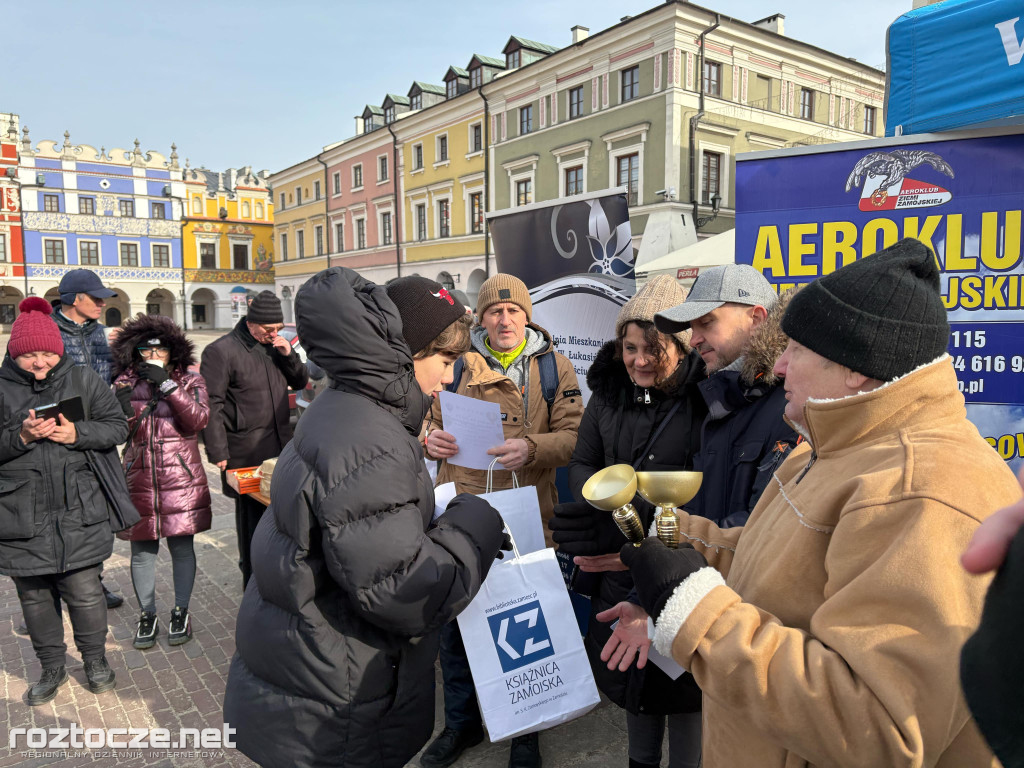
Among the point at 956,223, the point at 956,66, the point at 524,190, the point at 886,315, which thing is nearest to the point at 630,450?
the point at 886,315

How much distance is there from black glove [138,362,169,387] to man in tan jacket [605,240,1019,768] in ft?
11.0

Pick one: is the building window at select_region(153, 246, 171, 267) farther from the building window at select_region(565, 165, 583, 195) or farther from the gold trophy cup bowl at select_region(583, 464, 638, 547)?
the gold trophy cup bowl at select_region(583, 464, 638, 547)

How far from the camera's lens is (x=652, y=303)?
2.51 meters

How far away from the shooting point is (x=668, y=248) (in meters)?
20.5

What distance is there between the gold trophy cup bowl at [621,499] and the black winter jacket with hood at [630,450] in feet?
1.52

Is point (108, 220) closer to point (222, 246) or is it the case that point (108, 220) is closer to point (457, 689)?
point (222, 246)

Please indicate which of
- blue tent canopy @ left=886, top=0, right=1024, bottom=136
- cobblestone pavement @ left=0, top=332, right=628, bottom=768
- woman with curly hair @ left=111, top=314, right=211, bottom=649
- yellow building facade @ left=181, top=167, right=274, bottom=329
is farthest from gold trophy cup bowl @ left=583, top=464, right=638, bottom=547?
yellow building facade @ left=181, top=167, right=274, bottom=329

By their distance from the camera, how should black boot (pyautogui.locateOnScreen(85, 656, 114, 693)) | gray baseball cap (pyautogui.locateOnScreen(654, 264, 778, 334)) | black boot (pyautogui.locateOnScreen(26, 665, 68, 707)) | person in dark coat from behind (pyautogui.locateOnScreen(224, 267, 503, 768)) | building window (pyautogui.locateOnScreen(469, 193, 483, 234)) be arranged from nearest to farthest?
person in dark coat from behind (pyautogui.locateOnScreen(224, 267, 503, 768)) → gray baseball cap (pyautogui.locateOnScreen(654, 264, 778, 334)) → black boot (pyautogui.locateOnScreen(26, 665, 68, 707)) → black boot (pyautogui.locateOnScreen(85, 656, 114, 693)) → building window (pyautogui.locateOnScreen(469, 193, 483, 234))

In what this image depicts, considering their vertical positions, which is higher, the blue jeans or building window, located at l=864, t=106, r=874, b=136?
building window, located at l=864, t=106, r=874, b=136

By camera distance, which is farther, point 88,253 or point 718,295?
point 88,253

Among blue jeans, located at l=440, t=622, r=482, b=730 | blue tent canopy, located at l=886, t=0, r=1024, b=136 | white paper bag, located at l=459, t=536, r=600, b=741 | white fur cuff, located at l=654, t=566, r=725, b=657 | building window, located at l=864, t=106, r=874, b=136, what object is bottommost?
blue jeans, located at l=440, t=622, r=482, b=730

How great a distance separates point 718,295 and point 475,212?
27.9 metres

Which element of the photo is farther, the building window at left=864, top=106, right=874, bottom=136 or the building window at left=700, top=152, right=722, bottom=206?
the building window at left=864, top=106, right=874, bottom=136

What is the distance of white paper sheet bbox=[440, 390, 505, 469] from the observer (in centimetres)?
285
